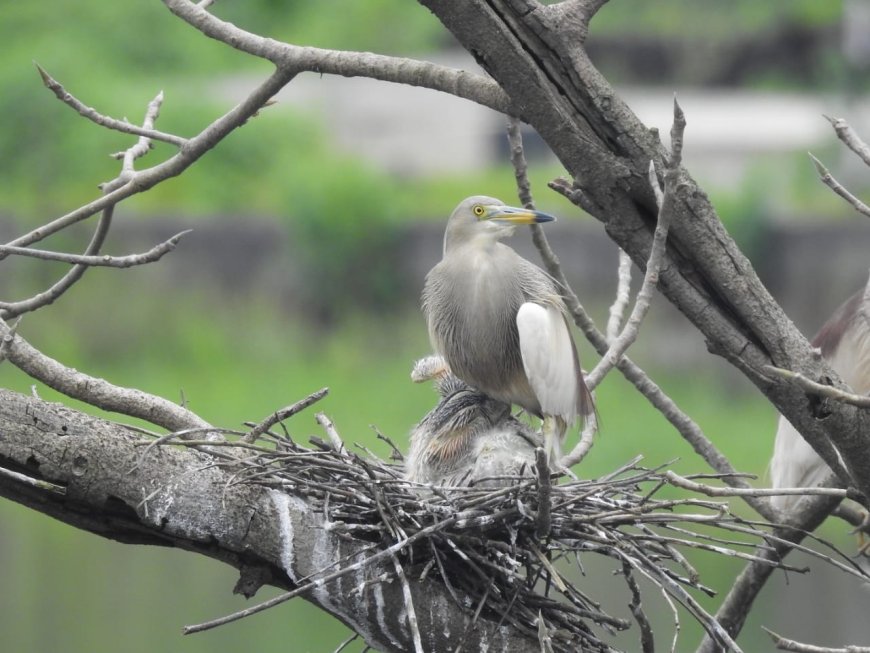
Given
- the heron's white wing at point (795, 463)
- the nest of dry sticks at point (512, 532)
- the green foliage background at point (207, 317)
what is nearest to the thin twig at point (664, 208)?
the nest of dry sticks at point (512, 532)

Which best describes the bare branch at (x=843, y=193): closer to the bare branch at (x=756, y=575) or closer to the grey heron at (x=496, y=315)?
the bare branch at (x=756, y=575)

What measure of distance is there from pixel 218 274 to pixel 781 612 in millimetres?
6644

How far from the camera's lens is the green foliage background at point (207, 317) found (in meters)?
12.0

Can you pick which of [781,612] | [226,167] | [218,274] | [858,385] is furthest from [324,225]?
[858,385]

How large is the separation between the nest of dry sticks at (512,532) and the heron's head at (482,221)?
3.40 ft

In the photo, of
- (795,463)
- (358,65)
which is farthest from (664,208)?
(795,463)

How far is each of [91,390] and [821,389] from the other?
1518 millimetres

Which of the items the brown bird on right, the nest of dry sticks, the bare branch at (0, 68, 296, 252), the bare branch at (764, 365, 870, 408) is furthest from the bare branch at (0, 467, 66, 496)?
the brown bird on right

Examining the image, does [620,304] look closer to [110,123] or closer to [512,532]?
[512,532]

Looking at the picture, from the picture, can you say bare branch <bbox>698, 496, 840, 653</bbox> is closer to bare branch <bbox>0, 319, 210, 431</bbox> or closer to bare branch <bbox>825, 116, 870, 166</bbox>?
bare branch <bbox>825, 116, 870, 166</bbox>

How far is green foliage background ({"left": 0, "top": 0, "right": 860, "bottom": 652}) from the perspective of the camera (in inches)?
471

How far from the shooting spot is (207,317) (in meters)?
15.2

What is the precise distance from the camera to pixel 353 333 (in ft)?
50.1

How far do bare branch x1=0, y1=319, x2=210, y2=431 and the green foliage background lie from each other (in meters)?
5.65
